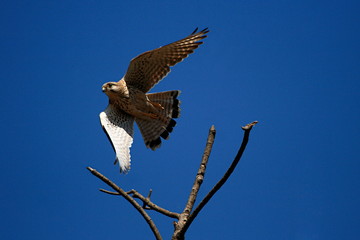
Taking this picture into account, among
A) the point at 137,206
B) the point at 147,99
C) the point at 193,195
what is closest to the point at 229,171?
the point at 193,195

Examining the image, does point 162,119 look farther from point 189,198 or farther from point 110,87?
point 189,198

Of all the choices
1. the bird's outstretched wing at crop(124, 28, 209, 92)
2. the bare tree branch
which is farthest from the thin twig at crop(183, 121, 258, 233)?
the bird's outstretched wing at crop(124, 28, 209, 92)

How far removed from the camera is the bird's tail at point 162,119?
231 inches

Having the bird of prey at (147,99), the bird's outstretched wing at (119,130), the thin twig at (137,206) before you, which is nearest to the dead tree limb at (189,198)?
the thin twig at (137,206)

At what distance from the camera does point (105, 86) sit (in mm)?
5574

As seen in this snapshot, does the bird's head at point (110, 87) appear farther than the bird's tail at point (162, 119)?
No

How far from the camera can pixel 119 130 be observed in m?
5.37

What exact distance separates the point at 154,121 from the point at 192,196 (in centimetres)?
284

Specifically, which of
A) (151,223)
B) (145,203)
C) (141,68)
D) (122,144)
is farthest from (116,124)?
(151,223)

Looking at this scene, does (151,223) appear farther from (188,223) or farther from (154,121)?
(154,121)

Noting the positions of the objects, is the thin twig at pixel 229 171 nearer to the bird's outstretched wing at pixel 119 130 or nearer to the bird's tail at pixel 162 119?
the bird's outstretched wing at pixel 119 130

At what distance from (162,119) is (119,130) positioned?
2.53 ft

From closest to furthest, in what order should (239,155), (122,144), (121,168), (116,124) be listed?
(239,155), (121,168), (122,144), (116,124)

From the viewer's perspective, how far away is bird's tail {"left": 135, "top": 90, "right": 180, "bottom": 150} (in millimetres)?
5875
